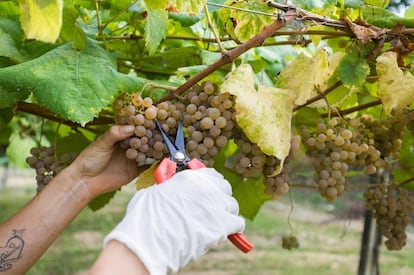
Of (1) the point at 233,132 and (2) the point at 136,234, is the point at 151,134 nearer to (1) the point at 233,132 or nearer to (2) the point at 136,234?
(1) the point at 233,132

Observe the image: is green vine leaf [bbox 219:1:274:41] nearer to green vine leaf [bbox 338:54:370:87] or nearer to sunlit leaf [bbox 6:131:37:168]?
green vine leaf [bbox 338:54:370:87]

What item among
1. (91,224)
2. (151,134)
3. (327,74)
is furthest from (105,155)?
(91,224)

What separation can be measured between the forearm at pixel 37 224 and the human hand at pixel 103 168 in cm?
3

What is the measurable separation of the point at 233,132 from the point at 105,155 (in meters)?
0.26

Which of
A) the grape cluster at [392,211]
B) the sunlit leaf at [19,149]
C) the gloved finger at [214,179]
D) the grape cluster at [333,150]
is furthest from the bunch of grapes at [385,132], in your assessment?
the sunlit leaf at [19,149]

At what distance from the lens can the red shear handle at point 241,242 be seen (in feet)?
3.47

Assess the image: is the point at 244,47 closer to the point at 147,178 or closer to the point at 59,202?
the point at 147,178

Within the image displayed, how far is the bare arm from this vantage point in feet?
4.32

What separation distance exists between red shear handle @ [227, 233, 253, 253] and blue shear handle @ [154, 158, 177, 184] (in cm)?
14

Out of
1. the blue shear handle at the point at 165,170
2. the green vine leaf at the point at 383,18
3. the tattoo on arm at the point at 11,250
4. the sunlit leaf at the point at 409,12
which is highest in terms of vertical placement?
the green vine leaf at the point at 383,18

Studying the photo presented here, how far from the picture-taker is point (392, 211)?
63.7 inches

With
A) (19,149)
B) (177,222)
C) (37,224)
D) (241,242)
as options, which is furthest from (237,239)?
(19,149)

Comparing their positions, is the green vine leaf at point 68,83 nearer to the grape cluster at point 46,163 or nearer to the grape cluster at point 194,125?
the grape cluster at point 194,125

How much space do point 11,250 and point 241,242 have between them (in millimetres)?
612
